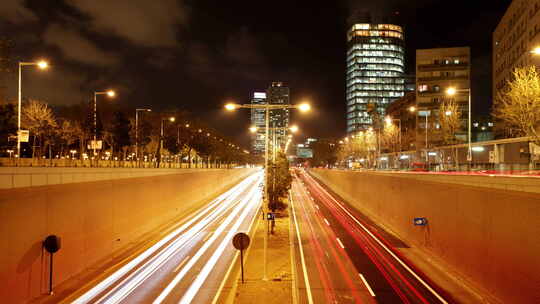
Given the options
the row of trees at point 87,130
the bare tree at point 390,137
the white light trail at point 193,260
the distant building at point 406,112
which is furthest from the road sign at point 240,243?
the distant building at point 406,112

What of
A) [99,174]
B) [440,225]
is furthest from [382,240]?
[99,174]

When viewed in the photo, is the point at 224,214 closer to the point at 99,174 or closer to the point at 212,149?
the point at 99,174

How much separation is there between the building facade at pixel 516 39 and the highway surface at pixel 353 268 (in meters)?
41.6

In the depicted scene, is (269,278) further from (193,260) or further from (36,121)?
(36,121)

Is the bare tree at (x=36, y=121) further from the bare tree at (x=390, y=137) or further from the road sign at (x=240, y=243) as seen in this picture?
the bare tree at (x=390, y=137)

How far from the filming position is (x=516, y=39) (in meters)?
70.1

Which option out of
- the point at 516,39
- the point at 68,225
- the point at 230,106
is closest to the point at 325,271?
the point at 230,106

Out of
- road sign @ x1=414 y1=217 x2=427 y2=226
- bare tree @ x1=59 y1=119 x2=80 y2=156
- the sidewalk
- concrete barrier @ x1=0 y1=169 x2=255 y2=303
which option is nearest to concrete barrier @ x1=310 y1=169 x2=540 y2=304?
road sign @ x1=414 y1=217 x2=427 y2=226

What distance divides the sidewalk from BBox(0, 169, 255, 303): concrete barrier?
8061 millimetres

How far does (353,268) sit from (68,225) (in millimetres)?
15886

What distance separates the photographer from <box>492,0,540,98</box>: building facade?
6078 centimetres

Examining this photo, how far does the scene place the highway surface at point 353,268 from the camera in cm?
1830

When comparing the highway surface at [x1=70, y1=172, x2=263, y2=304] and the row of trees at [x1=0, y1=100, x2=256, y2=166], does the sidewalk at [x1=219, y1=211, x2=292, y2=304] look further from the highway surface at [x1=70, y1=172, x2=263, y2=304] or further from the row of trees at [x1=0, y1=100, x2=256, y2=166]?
the row of trees at [x1=0, y1=100, x2=256, y2=166]

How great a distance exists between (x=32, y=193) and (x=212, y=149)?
272 ft
